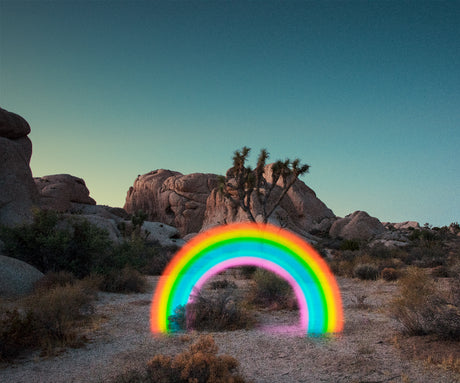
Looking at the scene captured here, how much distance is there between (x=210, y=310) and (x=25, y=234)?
755 cm

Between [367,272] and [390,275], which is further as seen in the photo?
[367,272]

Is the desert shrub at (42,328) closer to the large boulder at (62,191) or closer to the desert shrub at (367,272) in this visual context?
the desert shrub at (367,272)

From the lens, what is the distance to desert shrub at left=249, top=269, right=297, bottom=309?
8.52 m

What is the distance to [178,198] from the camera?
1924 inches

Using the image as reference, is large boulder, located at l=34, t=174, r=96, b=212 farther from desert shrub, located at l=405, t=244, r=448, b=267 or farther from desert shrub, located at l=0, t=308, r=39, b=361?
desert shrub, located at l=0, t=308, r=39, b=361

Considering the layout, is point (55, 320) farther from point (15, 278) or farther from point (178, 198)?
point (178, 198)

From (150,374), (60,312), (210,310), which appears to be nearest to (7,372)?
(60,312)

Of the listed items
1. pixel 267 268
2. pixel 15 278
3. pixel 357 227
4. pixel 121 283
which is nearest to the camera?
pixel 15 278

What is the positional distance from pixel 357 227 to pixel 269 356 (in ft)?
115

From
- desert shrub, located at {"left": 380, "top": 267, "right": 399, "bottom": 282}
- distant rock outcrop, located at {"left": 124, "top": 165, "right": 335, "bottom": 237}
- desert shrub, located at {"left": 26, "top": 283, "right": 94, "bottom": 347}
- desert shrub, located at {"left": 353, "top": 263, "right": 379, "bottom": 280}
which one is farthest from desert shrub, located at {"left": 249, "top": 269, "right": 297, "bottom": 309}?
distant rock outcrop, located at {"left": 124, "top": 165, "right": 335, "bottom": 237}

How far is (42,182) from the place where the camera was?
4125cm

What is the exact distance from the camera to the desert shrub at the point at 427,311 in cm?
504

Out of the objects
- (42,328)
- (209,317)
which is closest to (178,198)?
(209,317)

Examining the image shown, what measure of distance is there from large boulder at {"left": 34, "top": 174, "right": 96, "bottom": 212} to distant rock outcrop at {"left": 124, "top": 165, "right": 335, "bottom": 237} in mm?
9947
